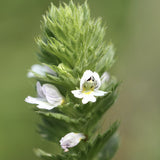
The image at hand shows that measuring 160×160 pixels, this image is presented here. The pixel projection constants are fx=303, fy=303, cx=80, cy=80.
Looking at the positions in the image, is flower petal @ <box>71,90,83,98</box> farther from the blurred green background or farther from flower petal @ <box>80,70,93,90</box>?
the blurred green background

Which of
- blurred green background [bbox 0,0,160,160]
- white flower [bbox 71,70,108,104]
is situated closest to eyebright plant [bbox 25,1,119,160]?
white flower [bbox 71,70,108,104]

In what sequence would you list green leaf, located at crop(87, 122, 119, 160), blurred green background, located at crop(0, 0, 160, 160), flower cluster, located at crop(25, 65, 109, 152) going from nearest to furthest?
flower cluster, located at crop(25, 65, 109, 152) → green leaf, located at crop(87, 122, 119, 160) → blurred green background, located at crop(0, 0, 160, 160)

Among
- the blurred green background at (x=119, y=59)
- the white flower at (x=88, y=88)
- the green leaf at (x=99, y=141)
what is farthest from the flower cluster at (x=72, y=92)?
the blurred green background at (x=119, y=59)

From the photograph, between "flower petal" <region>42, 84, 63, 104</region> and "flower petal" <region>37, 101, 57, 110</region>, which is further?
"flower petal" <region>42, 84, 63, 104</region>

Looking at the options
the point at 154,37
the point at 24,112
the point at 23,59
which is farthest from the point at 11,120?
the point at 154,37

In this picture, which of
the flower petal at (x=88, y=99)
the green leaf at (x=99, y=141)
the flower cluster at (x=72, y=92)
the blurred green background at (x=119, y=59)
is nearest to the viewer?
the flower petal at (x=88, y=99)

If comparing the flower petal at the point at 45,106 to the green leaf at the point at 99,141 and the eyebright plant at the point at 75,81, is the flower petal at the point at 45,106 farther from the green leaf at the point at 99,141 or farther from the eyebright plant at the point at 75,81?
the green leaf at the point at 99,141

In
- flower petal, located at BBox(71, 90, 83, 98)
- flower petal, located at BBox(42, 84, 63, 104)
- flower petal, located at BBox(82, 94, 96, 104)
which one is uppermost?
flower petal, located at BBox(42, 84, 63, 104)
